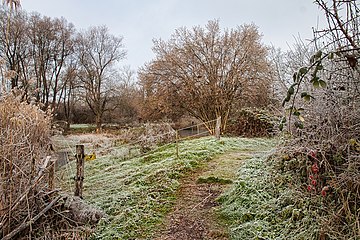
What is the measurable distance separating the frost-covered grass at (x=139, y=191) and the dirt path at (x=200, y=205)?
176mm

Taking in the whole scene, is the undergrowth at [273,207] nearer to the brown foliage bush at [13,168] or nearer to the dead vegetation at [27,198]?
the dead vegetation at [27,198]

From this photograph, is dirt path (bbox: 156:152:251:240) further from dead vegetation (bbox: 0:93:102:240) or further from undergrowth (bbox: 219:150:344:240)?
dead vegetation (bbox: 0:93:102:240)

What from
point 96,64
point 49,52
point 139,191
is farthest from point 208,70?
point 49,52

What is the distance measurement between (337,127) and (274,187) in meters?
1.19

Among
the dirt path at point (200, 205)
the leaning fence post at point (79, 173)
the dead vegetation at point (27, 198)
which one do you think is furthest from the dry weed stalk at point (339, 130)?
the leaning fence post at point (79, 173)

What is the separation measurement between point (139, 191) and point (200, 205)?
1190mm

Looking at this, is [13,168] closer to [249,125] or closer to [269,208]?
[269,208]

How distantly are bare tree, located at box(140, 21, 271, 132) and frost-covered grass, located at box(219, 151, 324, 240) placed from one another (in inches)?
343

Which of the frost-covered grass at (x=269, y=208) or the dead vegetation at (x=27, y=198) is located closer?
the frost-covered grass at (x=269, y=208)

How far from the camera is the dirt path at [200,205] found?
Answer: 3139 millimetres

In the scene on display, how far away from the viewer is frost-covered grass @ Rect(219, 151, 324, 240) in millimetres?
2711

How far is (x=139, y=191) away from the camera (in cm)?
446

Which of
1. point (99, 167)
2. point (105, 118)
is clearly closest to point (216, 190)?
point (99, 167)

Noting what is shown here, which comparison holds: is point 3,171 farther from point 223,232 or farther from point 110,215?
point 223,232
